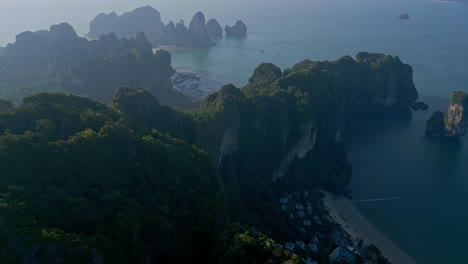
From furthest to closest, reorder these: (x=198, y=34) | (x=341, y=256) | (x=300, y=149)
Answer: (x=198, y=34)
(x=300, y=149)
(x=341, y=256)

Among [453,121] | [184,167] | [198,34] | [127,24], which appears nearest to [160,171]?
[184,167]

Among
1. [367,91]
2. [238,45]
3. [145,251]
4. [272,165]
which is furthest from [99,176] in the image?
[238,45]

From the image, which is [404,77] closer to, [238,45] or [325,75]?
[325,75]

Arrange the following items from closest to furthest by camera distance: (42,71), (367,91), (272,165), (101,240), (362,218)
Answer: (101,240) < (362,218) < (272,165) < (367,91) < (42,71)

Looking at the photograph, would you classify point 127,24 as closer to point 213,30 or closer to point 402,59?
point 213,30

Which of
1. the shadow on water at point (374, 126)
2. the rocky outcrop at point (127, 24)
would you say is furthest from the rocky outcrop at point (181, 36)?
the shadow on water at point (374, 126)

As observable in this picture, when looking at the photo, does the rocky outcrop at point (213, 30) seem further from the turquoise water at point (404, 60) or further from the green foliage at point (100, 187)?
the green foliage at point (100, 187)
